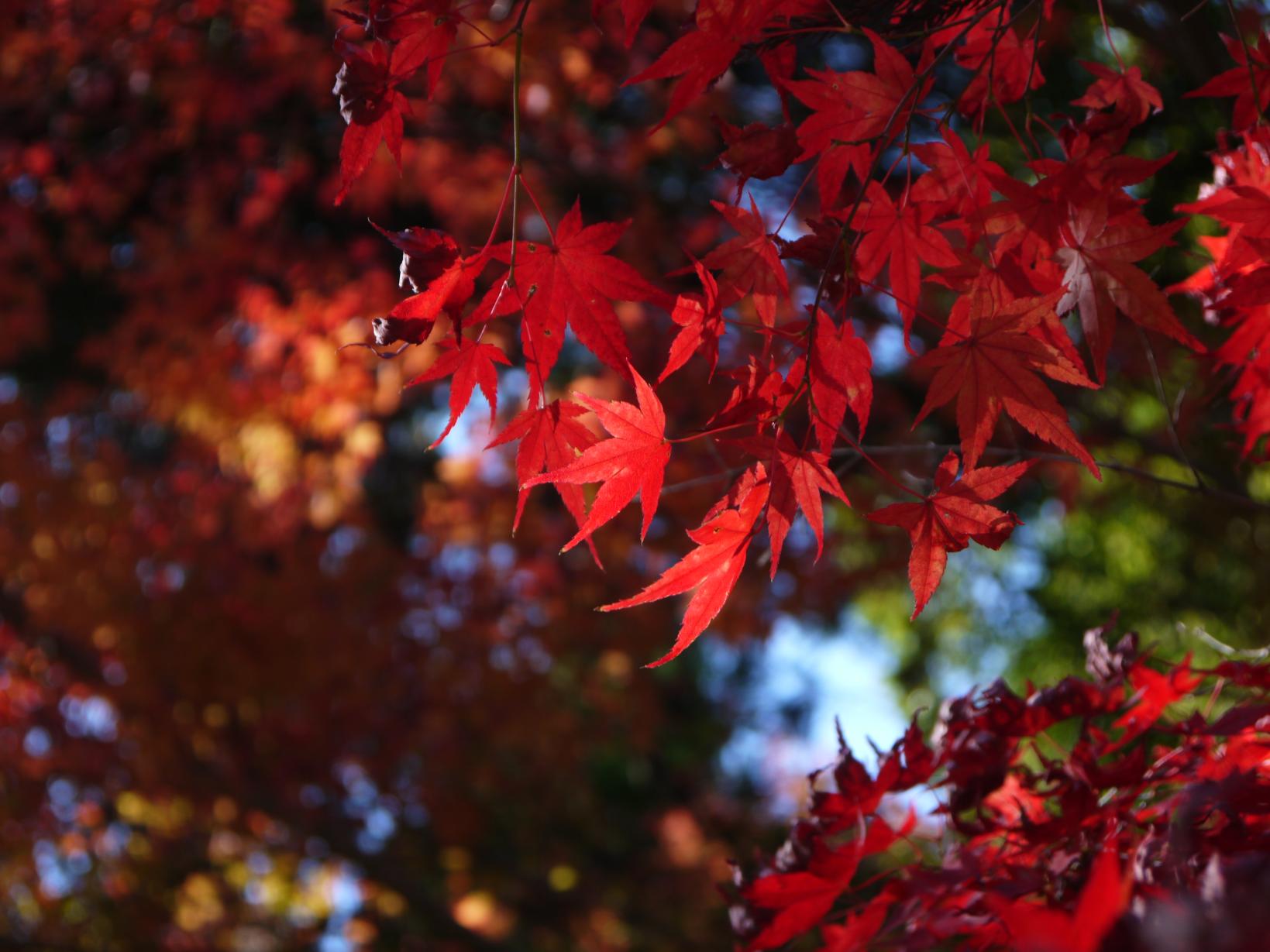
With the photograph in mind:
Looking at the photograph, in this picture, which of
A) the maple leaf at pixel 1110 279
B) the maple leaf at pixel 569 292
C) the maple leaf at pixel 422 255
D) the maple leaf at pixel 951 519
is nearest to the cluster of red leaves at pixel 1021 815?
the maple leaf at pixel 951 519

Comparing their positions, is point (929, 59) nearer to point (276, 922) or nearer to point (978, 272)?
point (978, 272)

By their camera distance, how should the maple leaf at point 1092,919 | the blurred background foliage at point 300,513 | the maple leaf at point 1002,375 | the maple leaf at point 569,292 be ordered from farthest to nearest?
the blurred background foliage at point 300,513 → the maple leaf at point 569,292 → the maple leaf at point 1002,375 → the maple leaf at point 1092,919

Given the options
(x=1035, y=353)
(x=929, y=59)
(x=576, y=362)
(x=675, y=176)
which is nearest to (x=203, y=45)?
(x=675, y=176)

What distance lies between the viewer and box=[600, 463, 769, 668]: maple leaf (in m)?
0.73

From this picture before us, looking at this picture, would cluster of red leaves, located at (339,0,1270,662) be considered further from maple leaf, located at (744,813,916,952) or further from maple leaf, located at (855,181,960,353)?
maple leaf, located at (744,813,916,952)

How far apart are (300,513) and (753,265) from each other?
3.95 metres

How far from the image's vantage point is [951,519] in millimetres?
755

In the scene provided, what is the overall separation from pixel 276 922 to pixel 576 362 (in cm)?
313

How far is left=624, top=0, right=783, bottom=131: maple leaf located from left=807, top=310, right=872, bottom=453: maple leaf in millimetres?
199

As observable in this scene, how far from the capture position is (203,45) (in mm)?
3885

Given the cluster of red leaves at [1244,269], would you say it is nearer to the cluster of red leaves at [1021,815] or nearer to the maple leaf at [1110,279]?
the maple leaf at [1110,279]

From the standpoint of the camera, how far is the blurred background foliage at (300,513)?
383cm

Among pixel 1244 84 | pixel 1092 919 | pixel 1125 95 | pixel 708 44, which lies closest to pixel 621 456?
pixel 708 44

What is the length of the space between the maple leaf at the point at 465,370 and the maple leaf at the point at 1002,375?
0.34 m
